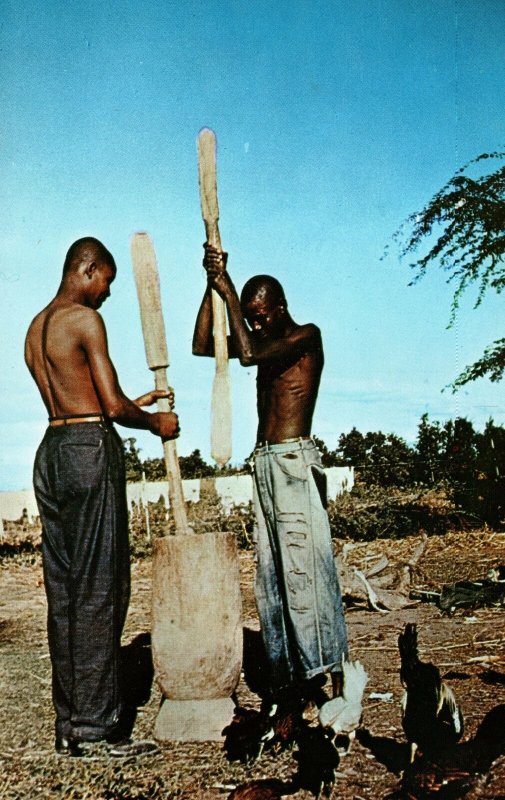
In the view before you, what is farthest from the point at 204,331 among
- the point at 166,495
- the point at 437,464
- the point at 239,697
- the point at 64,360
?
the point at 437,464

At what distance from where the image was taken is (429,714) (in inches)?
58.2

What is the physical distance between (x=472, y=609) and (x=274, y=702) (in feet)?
14.1

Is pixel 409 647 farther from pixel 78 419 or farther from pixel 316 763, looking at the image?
pixel 78 419

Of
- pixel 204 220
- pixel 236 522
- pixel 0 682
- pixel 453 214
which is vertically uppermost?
pixel 453 214

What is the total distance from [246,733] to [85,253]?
7.33 ft

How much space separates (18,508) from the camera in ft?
35.2

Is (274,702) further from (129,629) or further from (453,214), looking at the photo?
(453,214)

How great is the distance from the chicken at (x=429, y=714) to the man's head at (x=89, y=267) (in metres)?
2.21

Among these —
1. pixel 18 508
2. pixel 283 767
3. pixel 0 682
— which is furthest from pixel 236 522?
pixel 283 767

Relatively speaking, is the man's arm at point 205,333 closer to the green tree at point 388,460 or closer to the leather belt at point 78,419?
the leather belt at point 78,419

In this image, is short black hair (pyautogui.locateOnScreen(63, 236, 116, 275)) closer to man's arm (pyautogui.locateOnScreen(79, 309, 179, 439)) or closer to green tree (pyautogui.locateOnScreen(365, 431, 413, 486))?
man's arm (pyautogui.locateOnScreen(79, 309, 179, 439))

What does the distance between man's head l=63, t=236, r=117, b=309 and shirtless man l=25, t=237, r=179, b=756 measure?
109mm

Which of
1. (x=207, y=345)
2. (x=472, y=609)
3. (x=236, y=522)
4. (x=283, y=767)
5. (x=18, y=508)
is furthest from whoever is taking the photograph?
(x=18, y=508)

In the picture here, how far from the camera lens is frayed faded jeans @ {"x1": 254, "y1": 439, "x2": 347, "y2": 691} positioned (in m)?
3.46
